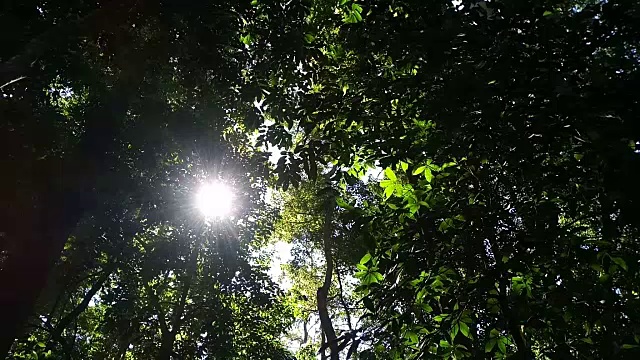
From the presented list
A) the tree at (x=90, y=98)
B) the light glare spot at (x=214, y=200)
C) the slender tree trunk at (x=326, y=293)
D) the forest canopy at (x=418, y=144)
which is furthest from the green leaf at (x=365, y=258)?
the slender tree trunk at (x=326, y=293)

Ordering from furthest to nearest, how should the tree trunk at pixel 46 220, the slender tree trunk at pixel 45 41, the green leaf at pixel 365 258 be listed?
1. the tree trunk at pixel 46 220
2. the slender tree trunk at pixel 45 41
3. the green leaf at pixel 365 258

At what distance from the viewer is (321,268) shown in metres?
24.5

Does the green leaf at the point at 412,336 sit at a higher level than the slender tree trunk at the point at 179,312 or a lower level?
lower

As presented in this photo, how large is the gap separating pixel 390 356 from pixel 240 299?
1732cm

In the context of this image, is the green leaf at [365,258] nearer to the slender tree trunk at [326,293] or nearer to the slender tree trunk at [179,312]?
the slender tree trunk at [179,312]

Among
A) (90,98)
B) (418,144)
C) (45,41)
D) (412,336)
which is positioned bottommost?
(412,336)

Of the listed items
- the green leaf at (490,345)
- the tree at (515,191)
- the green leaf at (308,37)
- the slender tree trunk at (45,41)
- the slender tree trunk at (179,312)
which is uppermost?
the slender tree trunk at (179,312)

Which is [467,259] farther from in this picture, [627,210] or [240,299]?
[240,299]

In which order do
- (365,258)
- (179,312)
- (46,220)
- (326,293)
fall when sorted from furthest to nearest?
(326,293)
(179,312)
(46,220)
(365,258)

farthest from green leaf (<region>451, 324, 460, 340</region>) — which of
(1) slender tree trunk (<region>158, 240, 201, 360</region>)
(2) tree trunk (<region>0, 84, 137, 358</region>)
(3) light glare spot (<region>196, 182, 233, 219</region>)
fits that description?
(1) slender tree trunk (<region>158, 240, 201, 360</region>)

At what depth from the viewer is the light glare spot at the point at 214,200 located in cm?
1633

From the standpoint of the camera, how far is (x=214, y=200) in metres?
17.0

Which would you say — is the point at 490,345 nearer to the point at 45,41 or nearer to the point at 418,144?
the point at 418,144

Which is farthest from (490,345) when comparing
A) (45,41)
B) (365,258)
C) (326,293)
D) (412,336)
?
(326,293)
